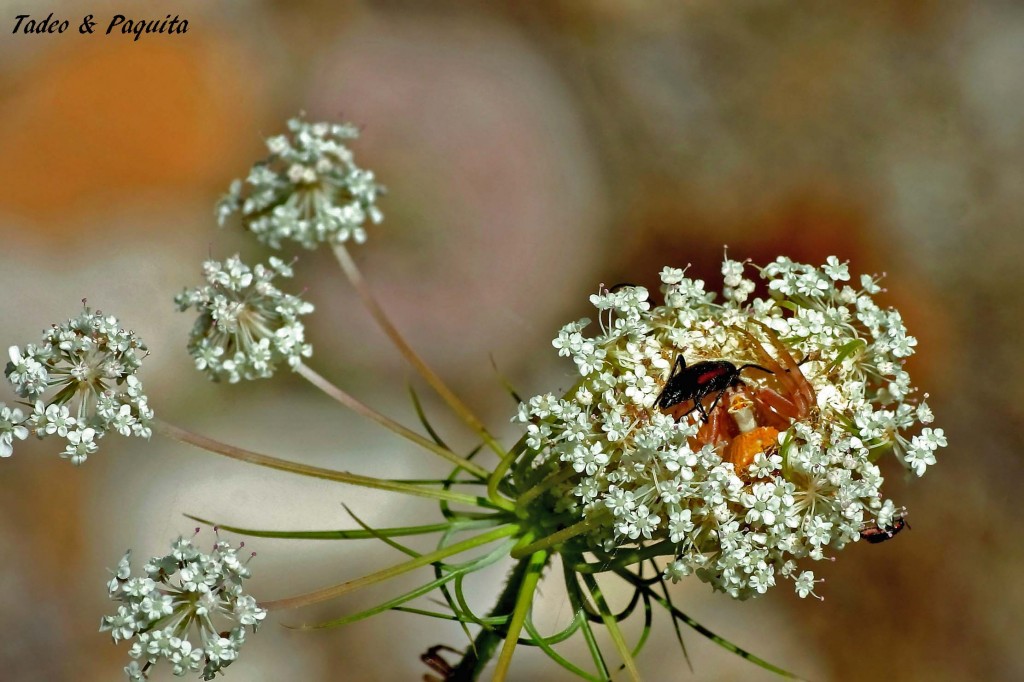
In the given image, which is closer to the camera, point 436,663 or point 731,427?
point 731,427

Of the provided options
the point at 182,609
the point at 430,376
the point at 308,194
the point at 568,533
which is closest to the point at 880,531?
the point at 568,533

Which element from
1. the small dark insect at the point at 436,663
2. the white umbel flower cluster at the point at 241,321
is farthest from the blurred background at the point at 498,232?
the white umbel flower cluster at the point at 241,321

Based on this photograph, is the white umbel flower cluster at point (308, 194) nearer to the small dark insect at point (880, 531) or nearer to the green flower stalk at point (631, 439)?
the green flower stalk at point (631, 439)

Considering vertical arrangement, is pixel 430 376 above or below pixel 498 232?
below

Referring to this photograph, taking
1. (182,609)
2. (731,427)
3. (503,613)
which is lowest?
(182,609)

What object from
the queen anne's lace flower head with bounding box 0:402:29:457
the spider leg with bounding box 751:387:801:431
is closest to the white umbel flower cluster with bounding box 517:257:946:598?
the spider leg with bounding box 751:387:801:431

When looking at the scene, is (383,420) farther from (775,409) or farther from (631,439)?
(775,409)
